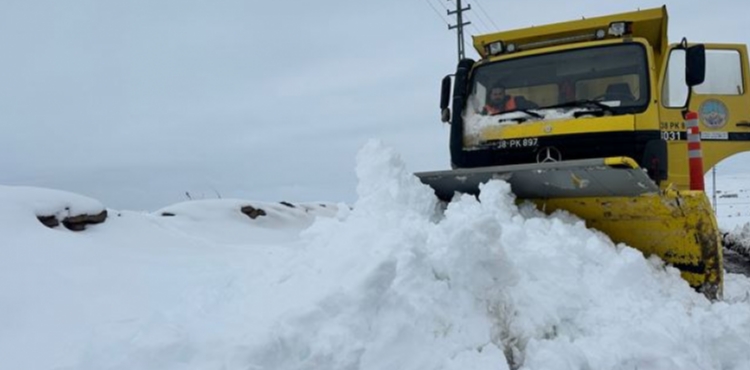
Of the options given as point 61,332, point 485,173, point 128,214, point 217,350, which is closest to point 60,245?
point 61,332

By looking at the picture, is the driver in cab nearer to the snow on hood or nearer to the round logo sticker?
the snow on hood

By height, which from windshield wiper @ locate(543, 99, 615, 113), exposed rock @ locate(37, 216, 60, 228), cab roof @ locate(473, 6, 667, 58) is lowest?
exposed rock @ locate(37, 216, 60, 228)

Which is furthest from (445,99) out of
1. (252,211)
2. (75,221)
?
(75,221)

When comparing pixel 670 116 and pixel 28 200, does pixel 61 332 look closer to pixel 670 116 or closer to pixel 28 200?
pixel 28 200

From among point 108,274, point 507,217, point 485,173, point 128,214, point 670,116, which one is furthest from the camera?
point 128,214

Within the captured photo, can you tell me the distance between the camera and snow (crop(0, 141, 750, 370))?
207 cm

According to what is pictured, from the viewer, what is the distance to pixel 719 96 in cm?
507

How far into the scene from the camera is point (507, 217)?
3.49m

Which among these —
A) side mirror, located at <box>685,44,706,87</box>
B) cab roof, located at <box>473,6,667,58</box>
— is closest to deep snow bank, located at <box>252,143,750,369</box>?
side mirror, located at <box>685,44,706,87</box>

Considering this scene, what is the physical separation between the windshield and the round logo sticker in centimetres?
97

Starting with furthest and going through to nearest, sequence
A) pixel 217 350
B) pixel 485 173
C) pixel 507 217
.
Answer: pixel 485 173
pixel 507 217
pixel 217 350

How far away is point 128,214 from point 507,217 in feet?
13.1

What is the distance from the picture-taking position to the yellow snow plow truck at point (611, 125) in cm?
351

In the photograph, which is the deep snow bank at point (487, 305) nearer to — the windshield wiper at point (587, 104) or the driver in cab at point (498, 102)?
the windshield wiper at point (587, 104)
